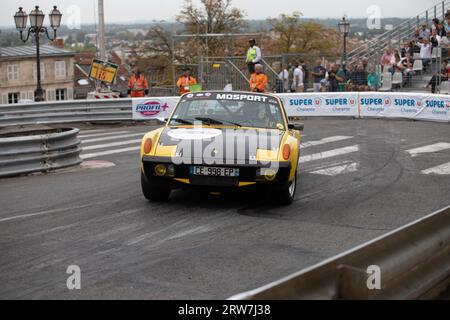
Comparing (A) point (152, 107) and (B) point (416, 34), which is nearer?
(A) point (152, 107)

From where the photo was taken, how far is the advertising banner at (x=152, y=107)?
21.8 metres

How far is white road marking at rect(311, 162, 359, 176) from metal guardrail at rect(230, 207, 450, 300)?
6.39 meters

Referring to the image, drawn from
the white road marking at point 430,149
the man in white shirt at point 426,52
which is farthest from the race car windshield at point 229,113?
the man in white shirt at point 426,52

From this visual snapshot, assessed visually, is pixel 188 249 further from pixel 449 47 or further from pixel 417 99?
pixel 449 47

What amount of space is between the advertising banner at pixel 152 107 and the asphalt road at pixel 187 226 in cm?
780

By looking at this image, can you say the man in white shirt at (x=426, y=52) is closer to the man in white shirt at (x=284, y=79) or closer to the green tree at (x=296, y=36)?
the man in white shirt at (x=284, y=79)

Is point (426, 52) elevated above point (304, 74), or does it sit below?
above

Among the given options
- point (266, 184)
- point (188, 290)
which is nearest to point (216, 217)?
point (266, 184)

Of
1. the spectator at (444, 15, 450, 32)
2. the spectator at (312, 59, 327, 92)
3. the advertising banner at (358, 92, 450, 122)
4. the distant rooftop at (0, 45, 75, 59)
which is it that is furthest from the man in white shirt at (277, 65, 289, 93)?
the distant rooftop at (0, 45, 75, 59)

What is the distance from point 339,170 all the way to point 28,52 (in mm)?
74442

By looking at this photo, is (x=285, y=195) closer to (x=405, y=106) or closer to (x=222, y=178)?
(x=222, y=178)

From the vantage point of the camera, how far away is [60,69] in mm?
88312

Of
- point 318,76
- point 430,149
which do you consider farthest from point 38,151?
point 318,76

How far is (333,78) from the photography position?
25.9 m
